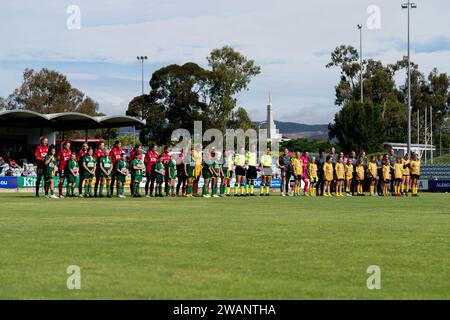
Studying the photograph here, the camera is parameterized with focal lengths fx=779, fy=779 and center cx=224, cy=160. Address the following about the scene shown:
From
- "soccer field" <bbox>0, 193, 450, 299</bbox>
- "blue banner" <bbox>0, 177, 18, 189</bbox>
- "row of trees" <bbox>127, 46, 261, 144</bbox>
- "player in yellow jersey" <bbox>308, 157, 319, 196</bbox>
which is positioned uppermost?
"row of trees" <bbox>127, 46, 261, 144</bbox>

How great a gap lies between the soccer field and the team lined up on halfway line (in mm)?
14301

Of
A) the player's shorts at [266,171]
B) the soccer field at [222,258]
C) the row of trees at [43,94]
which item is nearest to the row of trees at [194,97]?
the row of trees at [43,94]

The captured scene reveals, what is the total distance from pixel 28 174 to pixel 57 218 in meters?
32.0

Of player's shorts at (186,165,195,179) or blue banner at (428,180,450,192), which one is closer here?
player's shorts at (186,165,195,179)

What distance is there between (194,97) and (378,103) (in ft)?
110

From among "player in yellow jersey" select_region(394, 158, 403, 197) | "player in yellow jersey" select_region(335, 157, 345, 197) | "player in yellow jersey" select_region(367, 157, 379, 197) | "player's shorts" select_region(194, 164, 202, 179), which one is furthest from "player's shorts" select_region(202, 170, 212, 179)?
"player in yellow jersey" select_region(394, 158, 403, 197)

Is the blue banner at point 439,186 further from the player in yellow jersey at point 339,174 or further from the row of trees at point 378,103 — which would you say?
the row of trees at point 378,103

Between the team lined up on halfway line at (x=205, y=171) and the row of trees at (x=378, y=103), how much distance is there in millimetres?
47957

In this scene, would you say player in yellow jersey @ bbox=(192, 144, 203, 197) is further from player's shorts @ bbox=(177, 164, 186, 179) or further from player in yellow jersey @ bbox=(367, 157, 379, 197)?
player in yellow jersey @ bbox=(367, 157, 379, 197)

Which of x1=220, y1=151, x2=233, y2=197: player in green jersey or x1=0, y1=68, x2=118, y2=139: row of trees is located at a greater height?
x1=0, y1=68, x2=118, y2=139: row of trees

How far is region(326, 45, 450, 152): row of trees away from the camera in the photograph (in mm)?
89562

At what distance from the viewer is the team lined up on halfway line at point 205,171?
32125 mm

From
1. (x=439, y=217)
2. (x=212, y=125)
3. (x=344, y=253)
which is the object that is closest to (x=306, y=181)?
(x=439, y=217)

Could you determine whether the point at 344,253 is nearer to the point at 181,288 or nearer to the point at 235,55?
the point at 181,288
